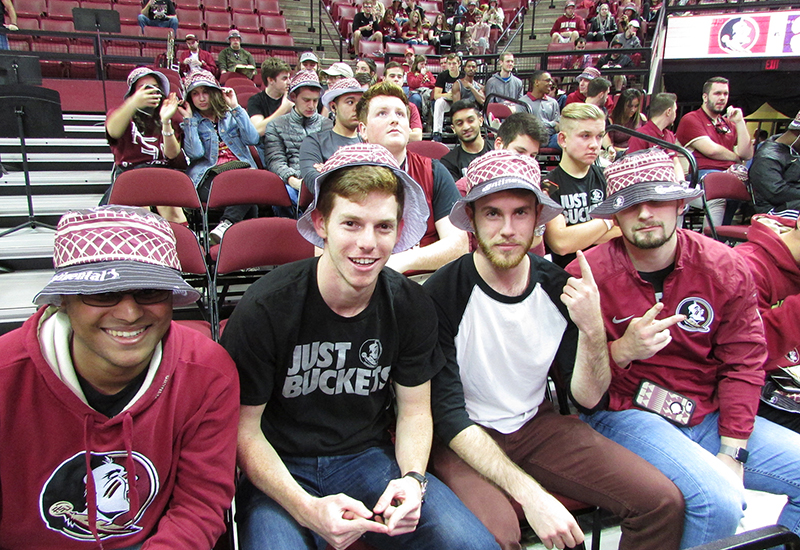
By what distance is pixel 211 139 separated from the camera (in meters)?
3.95

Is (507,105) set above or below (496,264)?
above

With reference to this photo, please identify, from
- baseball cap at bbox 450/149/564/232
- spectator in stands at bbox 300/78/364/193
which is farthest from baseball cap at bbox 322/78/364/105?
baseball cap at bbox 450/149/564/232

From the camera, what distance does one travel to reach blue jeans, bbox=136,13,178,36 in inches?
369

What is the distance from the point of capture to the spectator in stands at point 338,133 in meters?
3.24

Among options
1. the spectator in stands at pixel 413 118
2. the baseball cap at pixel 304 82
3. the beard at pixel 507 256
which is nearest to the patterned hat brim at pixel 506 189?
the beard at pixel 507 256

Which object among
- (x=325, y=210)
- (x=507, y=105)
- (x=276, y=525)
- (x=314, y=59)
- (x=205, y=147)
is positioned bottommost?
(x=276, y=525)

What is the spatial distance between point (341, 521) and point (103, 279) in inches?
29.7

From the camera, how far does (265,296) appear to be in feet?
4.57

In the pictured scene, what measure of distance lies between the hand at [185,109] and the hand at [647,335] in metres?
3.61

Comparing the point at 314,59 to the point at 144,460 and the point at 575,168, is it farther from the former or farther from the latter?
the point at 144,460

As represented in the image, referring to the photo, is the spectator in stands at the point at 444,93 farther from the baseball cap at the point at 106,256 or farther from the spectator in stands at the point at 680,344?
the baseball cap at the point at 106,256

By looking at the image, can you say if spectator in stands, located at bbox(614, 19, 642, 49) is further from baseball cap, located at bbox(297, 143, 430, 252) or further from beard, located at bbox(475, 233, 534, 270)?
baseball cap, located at bbox(297, 143, 430, 252)

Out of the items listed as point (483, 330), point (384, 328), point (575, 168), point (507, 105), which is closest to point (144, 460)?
point (384, 328)

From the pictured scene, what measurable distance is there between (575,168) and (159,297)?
246 cm
